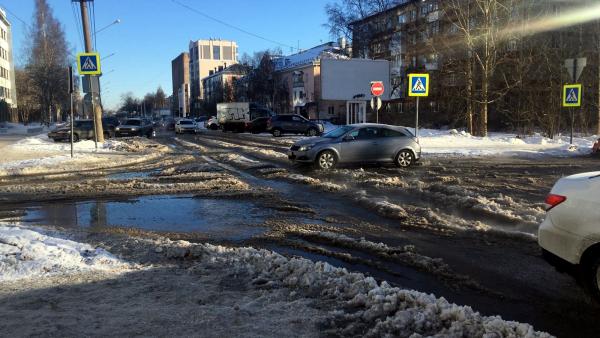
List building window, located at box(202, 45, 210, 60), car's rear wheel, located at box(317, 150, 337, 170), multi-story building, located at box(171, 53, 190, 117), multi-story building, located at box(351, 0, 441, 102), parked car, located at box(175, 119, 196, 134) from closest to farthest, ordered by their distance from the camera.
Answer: car's rear wheel, located at box(317, 150, 337, 170) < parked car, located at box(175, 119, 196, 134) < multi-story building, located at box(351, 0, 441, 102) < multi-story building, located at box(171, 53, 190, 117) < building window, located at box(202, 45, 210, 60)

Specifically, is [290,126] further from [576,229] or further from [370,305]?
[370,305]

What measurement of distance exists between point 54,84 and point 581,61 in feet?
198

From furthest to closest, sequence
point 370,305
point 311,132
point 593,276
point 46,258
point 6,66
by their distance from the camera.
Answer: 1. point 6,66
2. point 311,132
3. point 46,258
4. point 593,276
5. point 370,305

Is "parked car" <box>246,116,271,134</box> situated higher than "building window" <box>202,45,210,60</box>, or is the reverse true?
"building window" <box>202,45,210,60</box>

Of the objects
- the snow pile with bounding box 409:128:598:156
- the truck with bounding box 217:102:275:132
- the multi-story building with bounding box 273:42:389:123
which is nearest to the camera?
the snow pile with bounding box 409:128:598:156

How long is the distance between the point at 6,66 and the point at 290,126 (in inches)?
2818

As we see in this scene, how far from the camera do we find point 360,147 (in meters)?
15.6

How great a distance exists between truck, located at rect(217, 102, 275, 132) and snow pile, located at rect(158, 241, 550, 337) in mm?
43061

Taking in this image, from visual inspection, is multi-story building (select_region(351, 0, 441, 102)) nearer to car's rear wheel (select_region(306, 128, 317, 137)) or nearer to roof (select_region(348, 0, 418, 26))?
roof (select_region(348, 0, 418, 26))

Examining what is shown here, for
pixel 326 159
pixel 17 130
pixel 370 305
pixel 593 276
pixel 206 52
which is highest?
pixel 206 52

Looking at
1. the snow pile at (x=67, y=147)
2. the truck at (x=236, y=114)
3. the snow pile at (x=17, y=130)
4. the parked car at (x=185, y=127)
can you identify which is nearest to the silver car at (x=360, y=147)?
the snow pile at (x=67, y=147)

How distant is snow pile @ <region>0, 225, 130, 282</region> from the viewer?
205 inches

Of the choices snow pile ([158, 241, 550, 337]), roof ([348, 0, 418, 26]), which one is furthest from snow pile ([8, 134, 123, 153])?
roof ([348, 0, 418, 26])

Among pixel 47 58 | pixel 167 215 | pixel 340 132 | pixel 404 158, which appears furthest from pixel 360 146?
pixel 47 58
